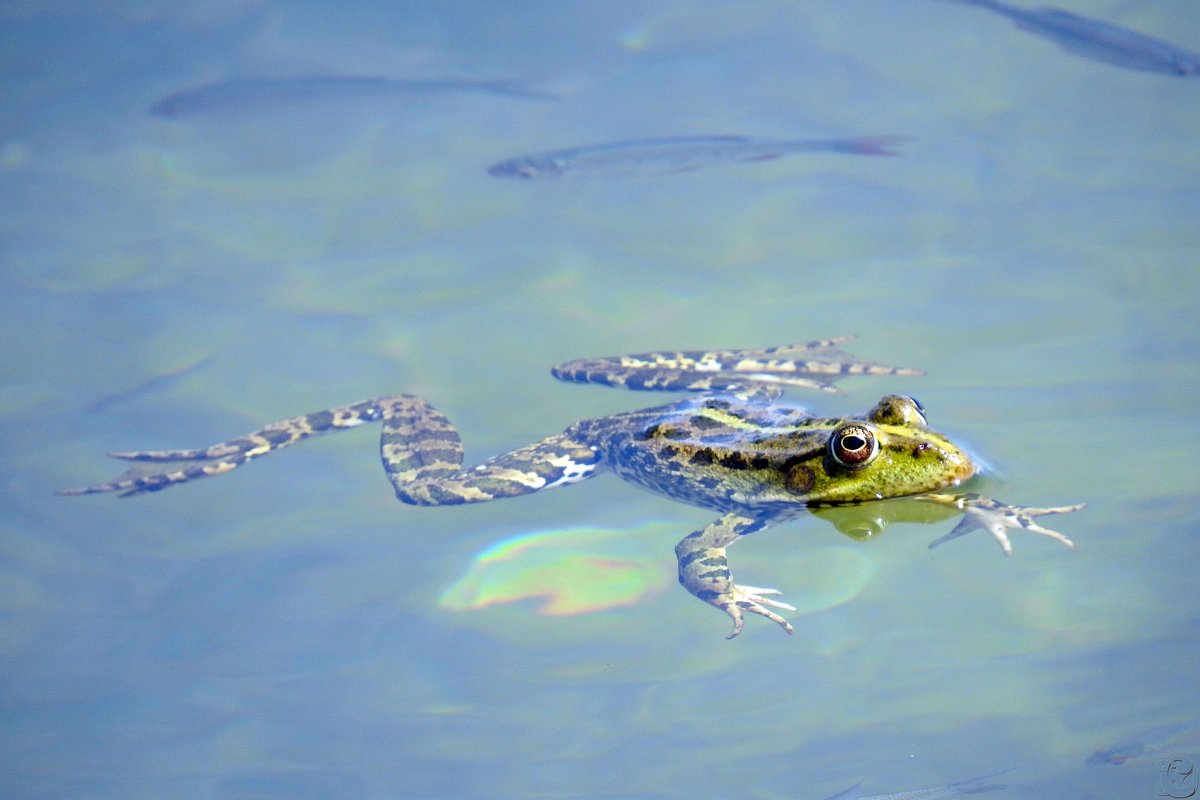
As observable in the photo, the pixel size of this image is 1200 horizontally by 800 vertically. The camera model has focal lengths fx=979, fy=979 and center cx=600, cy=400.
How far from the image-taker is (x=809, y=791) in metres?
4.50

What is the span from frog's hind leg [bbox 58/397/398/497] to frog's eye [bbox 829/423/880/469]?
3.57 meters

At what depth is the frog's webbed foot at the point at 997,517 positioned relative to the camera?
5.41 m

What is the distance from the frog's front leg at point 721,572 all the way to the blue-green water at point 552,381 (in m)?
0.13

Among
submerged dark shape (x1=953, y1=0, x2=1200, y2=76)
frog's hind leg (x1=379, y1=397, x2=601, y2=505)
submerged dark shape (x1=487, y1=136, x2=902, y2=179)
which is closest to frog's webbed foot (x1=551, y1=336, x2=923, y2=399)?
frog's hind leg (x1=379, y1=397, x2=601, y2=505)

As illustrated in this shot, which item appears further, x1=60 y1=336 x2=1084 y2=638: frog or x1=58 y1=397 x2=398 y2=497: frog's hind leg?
x1=58 y1=397 x2=398 y2=497: frog's hind leg

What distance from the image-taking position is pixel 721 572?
5.48 meters

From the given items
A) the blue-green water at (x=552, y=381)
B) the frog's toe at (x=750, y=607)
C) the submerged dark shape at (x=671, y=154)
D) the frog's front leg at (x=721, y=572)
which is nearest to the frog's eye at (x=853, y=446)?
the blue-green water at (x=552, y=381)

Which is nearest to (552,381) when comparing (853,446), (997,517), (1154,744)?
(853,446)

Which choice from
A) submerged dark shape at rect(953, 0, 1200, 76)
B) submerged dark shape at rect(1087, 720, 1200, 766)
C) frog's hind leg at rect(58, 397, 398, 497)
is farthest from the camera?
submerged dark shape at rect(953, 0, 1200, 76)

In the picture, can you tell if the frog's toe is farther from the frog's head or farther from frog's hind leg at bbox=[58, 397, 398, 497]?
frog's hind leg at bbox=[58, 397, 398, 497]

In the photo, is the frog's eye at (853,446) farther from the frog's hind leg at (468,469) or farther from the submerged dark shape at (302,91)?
the submerged dark shape at (302,91)

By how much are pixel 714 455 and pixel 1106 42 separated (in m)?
7.26

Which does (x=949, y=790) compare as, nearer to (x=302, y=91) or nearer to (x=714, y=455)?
(x=714, y=455)

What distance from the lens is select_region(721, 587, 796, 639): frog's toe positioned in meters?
5.23
